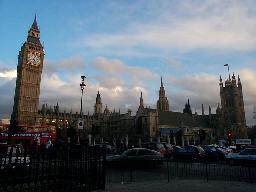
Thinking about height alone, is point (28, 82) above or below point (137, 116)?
above

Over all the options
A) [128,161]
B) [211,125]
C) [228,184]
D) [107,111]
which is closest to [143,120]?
[211,125]

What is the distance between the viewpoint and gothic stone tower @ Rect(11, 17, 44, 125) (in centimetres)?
10962

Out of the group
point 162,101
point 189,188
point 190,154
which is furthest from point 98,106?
point 189,188

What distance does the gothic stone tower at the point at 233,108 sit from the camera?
122 meters

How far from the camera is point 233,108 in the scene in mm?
124750

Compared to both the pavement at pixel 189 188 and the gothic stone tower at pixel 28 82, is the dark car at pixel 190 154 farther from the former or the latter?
the gothic stone tower at pixel 28 82

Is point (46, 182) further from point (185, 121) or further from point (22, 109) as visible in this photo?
point (185, 121)

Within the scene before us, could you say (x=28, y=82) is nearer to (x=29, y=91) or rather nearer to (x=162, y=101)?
(x=29, y=91)

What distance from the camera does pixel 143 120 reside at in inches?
4222

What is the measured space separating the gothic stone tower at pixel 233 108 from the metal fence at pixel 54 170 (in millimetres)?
116722

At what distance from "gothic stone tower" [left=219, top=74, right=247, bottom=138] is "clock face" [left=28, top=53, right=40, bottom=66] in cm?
7891

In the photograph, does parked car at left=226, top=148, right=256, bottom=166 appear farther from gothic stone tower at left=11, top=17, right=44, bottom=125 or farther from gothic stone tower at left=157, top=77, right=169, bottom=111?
gothic stone tower at left=157, top=77, right=169, bottom=111

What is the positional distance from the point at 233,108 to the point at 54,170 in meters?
124

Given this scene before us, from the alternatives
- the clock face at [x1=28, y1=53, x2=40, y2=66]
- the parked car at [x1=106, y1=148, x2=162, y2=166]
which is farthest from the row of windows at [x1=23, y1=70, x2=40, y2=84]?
the parked car at [x1=106, y1=148, x2=162, y2=166]
